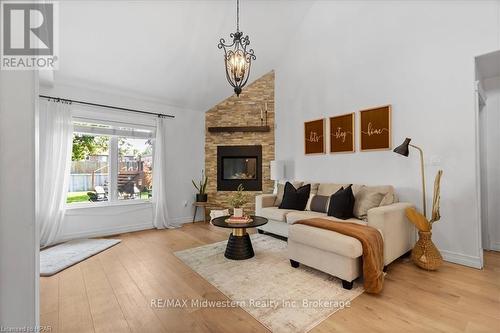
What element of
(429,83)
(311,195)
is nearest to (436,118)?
(429,83)

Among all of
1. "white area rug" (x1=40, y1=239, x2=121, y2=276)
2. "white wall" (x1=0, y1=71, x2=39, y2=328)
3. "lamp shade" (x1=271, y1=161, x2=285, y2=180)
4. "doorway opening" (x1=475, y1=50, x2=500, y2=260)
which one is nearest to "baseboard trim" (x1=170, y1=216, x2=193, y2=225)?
"white area rug" (x1=40, y1=239, x2=121, y2=276)

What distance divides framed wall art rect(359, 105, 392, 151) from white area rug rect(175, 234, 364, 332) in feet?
7.03

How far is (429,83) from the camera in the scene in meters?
3.16

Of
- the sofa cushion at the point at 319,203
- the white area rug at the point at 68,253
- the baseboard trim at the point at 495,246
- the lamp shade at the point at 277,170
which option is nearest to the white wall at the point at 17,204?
the white area rug at the point at 68,253

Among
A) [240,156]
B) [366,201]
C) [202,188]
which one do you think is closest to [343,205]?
[366,201]

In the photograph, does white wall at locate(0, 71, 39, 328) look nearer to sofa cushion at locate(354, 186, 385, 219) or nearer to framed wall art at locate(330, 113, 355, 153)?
sofa cushion at locate(354, 186, 385, 219)

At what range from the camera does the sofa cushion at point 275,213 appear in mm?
3801

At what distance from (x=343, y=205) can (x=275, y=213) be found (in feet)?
3.58

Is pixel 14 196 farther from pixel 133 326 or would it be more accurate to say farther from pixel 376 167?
pixel 376 167

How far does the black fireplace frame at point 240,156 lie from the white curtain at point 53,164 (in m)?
2.88

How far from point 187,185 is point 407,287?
170 inches

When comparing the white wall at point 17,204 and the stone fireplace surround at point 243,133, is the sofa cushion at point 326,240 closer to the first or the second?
the white wall at point 17,204

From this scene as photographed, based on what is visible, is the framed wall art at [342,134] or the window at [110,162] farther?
the window at [110,162]

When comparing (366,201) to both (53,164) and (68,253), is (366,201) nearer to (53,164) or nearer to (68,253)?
(68,253)
